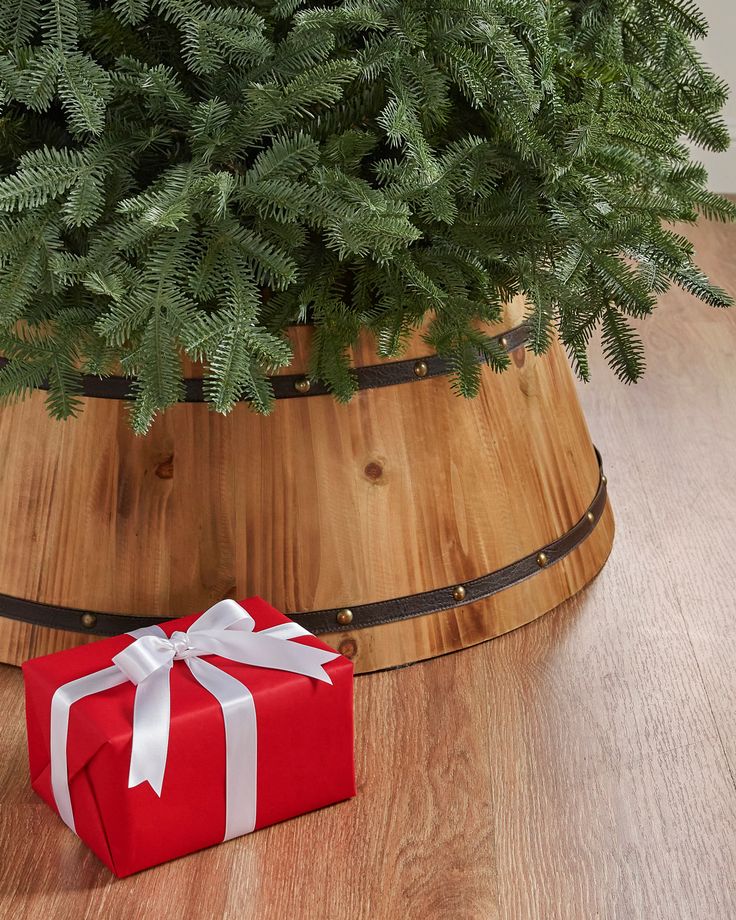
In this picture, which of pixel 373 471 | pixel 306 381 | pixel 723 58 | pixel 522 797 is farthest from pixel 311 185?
pixel 723 58

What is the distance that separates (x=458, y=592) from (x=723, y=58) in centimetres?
311

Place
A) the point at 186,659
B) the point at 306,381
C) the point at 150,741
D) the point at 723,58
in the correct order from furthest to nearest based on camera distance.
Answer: the point at 723,58, the point at 306,381, the point at 186,659, the point at 150,741

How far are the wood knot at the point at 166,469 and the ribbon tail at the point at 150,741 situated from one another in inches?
11.6

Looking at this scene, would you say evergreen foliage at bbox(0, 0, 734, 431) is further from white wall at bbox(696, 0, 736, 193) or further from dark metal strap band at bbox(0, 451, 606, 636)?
white wall at bbox(696, 0, 736, 193)

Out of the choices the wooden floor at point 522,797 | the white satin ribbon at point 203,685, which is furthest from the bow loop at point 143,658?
the wooden floor at point 522,797

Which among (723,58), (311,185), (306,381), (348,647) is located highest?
(311,185)

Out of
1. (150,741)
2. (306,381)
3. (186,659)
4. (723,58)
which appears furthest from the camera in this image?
(723,58)

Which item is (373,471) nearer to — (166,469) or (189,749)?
(166,469)

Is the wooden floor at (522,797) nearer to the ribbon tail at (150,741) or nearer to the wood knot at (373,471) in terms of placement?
the ribbon tail at (150,741)

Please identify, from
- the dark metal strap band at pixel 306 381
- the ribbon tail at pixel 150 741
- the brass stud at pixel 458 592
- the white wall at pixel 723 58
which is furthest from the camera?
the white wall at pixel 723 58

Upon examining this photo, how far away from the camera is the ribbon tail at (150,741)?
0.89 metres

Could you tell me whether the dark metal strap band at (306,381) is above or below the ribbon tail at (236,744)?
above

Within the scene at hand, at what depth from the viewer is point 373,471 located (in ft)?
3.89

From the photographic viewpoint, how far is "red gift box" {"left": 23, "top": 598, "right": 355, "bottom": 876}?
907mm
